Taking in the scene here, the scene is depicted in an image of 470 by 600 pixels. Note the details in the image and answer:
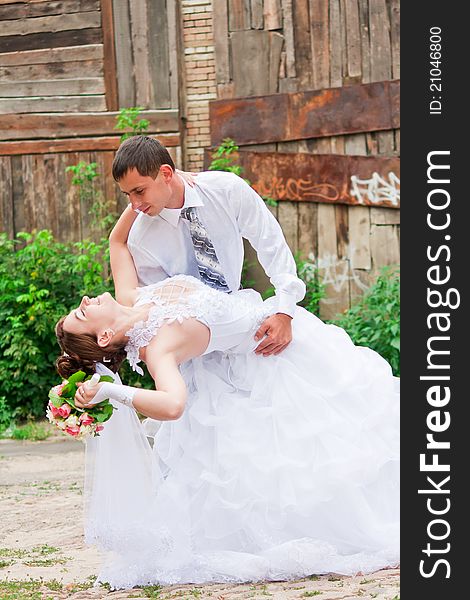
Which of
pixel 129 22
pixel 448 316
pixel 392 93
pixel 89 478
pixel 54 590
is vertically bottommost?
pixel 54 590

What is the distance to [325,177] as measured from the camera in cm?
849

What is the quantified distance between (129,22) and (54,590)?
623 cm

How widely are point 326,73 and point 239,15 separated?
37.4 inches

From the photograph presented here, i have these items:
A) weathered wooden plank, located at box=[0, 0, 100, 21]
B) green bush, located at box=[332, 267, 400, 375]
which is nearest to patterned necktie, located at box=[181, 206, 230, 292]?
green bush, located at box=[332, 267, 400, 375]

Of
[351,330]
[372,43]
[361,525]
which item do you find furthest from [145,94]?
[361,525]

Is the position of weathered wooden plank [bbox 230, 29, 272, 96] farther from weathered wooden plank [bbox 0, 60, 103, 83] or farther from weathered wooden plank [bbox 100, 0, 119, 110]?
weathered wooden plank [bbox 0, 60, 103, 83]

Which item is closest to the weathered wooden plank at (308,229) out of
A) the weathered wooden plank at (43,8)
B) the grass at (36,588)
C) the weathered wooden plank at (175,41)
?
the weathered wooden plank at (175,41)

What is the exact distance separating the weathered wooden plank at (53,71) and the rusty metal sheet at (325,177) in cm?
163

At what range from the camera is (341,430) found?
405 centimetres

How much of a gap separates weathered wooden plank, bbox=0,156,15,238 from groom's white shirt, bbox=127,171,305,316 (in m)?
5.22

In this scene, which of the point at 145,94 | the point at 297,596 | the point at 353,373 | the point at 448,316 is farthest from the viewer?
the point at 145,94

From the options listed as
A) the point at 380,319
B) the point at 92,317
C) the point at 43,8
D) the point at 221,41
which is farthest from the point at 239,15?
the point at 92,317

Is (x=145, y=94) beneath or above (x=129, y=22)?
beneath

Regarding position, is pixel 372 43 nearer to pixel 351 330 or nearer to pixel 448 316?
pixel 351 330
